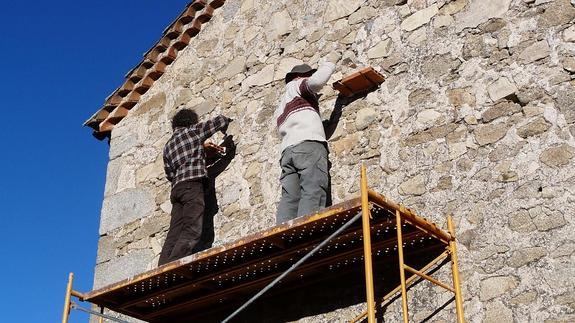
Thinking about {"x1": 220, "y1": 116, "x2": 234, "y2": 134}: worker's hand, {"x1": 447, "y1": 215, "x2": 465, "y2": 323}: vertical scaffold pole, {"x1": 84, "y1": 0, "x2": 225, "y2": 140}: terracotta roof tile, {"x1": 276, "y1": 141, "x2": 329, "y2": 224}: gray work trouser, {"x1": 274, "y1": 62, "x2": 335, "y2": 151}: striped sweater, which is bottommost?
{"x1": 447, "y1": 215, "x2": 465, "y2": 323}: vertical scaffold pole

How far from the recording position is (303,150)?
6656 mm

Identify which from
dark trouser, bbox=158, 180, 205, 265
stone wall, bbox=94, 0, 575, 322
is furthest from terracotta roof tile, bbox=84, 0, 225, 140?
dark trouser, bbox=158, 180, 205, 265

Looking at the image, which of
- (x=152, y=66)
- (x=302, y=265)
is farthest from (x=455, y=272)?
(x=152, y=66)

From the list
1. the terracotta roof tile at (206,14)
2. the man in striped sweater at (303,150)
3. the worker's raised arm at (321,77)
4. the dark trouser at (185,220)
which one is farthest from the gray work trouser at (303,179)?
the terracotta roof tile at (206,14)

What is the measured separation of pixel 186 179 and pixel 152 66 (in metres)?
Answer: 2.13

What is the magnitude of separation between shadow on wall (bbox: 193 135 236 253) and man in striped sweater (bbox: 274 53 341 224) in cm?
104

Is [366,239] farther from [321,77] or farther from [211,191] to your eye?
[211,191]

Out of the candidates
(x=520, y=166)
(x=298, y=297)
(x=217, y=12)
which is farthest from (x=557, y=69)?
(x=217, y=12)

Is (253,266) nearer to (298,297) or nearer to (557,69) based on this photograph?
(298,297)

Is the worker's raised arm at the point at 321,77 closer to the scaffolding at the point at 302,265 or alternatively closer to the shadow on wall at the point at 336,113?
the shadow on wall at the point at 336,113

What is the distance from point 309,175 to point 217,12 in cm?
313

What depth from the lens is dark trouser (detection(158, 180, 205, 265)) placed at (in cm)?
728

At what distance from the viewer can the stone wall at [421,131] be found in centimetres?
565

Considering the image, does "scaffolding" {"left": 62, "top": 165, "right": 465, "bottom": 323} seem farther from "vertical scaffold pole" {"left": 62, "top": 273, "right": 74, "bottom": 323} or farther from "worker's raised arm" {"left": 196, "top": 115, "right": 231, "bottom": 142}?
"worker's raised arm" {"left": 196, "top": 115, "right": 231, "bottom": 142}
